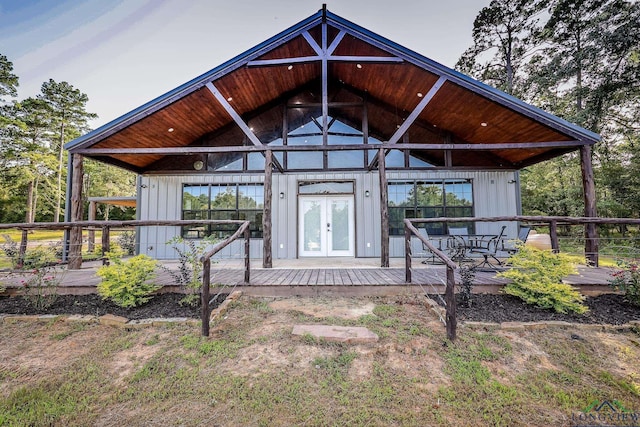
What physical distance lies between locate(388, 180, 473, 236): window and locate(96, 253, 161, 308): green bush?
236 inches

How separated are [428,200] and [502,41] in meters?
11.6

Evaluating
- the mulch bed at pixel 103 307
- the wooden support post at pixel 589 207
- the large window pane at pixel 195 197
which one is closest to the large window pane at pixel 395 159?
the wooden support post at pixel 589 207

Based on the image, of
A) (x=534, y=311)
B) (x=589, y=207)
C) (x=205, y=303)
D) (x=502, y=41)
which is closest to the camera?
(x=205, y=303)

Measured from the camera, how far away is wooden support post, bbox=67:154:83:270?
17.4ft

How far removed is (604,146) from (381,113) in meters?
12.5

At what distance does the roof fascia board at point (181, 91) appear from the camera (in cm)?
546

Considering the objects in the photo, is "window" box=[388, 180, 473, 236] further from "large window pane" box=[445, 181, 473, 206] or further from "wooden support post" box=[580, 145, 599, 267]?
"wooden support post" box=[580, 145, 599, 267]

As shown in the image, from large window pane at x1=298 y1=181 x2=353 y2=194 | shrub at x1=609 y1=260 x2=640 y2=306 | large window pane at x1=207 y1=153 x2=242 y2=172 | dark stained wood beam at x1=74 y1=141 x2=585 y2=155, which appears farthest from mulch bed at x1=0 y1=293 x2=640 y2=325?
large window pane at x1=207 y1=153 x2=242 y2=172

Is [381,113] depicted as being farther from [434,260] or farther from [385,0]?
[385,0]

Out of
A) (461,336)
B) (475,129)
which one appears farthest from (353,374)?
(475,129)

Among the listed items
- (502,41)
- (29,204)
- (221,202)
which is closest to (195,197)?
(221,202)

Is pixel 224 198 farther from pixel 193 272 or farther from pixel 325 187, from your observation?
pixel 193 272

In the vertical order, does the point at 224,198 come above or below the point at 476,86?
below

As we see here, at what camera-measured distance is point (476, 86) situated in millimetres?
5242
